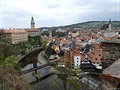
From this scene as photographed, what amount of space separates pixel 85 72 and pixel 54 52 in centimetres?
1418

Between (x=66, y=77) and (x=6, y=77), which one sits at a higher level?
(x=6, y=77)

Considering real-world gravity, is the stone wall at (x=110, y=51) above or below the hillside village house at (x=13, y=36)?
above

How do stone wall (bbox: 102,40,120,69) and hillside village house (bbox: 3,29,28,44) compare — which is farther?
hillside village house (bbox: 3,29,28,44)

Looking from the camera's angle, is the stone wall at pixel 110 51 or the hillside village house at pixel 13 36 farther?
the hillside village house at pixel 13 36

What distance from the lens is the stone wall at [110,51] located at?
3336 millimetres

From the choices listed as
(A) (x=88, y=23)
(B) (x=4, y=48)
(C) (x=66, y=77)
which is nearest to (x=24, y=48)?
(B) (x=4, y=48)

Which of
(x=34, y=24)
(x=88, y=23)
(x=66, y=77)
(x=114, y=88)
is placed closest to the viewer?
(x=114, y=88)

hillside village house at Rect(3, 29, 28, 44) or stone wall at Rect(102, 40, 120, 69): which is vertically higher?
stone wall at Rect(102, 40, 120, 69)

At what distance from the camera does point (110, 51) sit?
340 centimetres

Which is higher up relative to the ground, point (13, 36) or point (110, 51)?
point (110, 51)

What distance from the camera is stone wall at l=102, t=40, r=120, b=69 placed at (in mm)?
3336

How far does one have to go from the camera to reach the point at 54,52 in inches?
1422

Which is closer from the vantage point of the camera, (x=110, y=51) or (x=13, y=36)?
(x=110, y=51)

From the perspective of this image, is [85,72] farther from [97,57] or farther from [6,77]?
[6,77]
